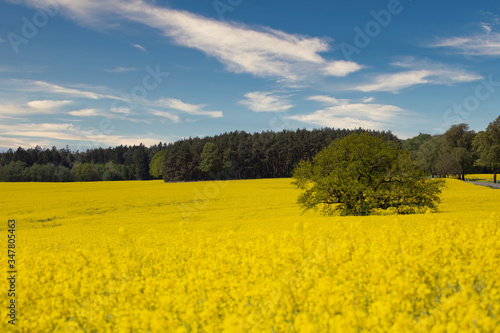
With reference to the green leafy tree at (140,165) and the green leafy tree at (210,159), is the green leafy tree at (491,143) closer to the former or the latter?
the green leafy tree at (210,159)

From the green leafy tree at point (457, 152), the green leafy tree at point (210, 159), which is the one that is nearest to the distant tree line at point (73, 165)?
the green leafy tree at point (210, 159)

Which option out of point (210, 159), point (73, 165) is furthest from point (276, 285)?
point (73, 165)

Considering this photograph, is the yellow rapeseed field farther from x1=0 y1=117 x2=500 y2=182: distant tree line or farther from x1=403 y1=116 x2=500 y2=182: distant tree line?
x1=0 y1=117 x2=500 y2=182: distant tree line

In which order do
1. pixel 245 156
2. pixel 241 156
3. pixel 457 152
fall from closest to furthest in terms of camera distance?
pixel 457 152 → pixel 241 156 → pixel 245 156

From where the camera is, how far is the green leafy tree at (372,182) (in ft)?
69.3

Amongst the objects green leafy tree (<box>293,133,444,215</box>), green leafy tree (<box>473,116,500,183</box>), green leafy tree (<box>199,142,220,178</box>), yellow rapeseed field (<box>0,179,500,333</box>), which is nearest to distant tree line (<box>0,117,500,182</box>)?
green leafy tree (<box>199,142,220,178</box>)

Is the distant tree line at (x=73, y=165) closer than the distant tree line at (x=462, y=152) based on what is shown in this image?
No

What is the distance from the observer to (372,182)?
21.7 metres

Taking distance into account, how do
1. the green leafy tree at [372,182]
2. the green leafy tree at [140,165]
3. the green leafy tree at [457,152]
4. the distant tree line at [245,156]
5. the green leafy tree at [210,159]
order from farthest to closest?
the green leafy tree at [140,165]
the green leafy tree at [210,159]
the distant tree line at [245,156]
the green leafy tree at [457,152]
the green leafy tree at [372,182]

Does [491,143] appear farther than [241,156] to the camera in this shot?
No

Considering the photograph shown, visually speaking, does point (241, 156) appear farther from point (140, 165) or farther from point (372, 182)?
point (372, 182)

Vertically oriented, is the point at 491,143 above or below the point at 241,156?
above

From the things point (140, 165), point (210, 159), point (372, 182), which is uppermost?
point (210, 159)

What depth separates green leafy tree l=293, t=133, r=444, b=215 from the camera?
2111cm
